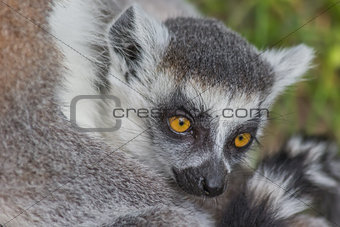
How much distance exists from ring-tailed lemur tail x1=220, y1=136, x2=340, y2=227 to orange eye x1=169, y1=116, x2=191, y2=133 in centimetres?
38

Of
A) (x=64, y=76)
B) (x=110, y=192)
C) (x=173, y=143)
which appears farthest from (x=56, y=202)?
(x=173, y=143)

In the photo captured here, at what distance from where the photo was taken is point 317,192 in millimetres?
2711

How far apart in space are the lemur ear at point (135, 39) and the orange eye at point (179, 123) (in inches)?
12.3

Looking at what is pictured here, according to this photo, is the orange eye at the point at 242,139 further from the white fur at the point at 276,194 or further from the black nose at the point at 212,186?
the black nose at the point at 212,186

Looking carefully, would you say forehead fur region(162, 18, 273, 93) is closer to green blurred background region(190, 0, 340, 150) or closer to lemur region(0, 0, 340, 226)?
lemur region(0, 0, 340, 226)

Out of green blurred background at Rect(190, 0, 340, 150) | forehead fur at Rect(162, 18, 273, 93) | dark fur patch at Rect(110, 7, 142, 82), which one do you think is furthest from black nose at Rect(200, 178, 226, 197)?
green blurred background at Rect(190, 0, 340, 150)

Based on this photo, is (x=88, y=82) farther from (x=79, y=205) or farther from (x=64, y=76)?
(x=79, y=205)

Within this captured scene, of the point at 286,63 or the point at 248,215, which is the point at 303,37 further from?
the point at 248,215

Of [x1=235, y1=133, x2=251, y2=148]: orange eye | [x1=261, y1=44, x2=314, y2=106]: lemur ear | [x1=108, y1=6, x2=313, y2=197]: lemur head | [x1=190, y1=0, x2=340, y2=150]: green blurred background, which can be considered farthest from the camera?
[x1=190, y1=0, x2=340, y2=150]: green blurred background

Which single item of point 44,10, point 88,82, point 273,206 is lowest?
point 273,206

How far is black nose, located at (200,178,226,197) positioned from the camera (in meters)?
2.25

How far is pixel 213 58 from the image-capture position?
244 cm

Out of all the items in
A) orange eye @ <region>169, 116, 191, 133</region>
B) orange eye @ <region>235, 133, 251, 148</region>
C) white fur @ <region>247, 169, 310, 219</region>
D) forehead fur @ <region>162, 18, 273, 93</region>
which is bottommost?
white fur @ <region>247, 169, 310, 219</region>

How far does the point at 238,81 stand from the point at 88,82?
712 mm
